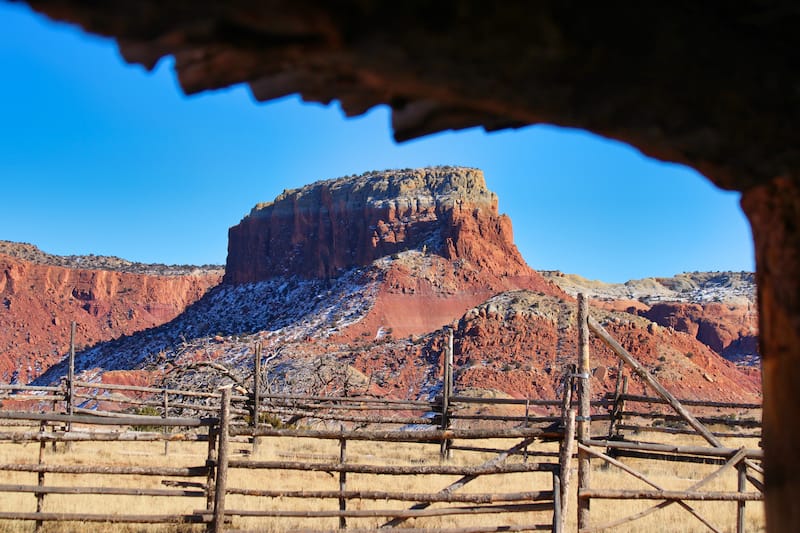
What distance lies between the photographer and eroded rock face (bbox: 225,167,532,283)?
58.2 m

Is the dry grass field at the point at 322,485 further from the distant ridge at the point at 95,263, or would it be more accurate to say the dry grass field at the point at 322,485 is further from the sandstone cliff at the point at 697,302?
the distant ridge at the point at 95,263

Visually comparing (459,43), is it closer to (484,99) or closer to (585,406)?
(484,99)

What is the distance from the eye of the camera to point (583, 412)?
6859 mm

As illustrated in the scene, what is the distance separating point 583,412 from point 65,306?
256 ft

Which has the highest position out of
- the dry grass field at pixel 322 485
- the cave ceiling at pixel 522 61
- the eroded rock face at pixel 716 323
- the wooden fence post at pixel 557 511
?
the eroded rock face at pixel 716 323

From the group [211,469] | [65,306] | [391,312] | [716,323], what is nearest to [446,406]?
[211,469]

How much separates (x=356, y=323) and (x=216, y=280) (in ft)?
158

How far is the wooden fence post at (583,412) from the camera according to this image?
21.9ft

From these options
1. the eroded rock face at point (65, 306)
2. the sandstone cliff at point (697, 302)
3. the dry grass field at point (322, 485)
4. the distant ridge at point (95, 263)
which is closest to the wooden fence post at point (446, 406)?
the dry grass field at point (322, 485)

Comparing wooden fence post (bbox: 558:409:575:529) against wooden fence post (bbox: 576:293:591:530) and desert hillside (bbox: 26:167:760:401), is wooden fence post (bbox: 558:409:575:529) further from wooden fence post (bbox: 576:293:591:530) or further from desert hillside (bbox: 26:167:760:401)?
desert hillside (bbox: 26:167:760:401)

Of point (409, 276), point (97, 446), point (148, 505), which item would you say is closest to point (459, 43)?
point (148, 505)

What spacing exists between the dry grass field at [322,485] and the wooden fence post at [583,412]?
1341 millimetres

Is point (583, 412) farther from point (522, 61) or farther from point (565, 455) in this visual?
point (522, 61)

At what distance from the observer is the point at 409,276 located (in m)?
54.4
